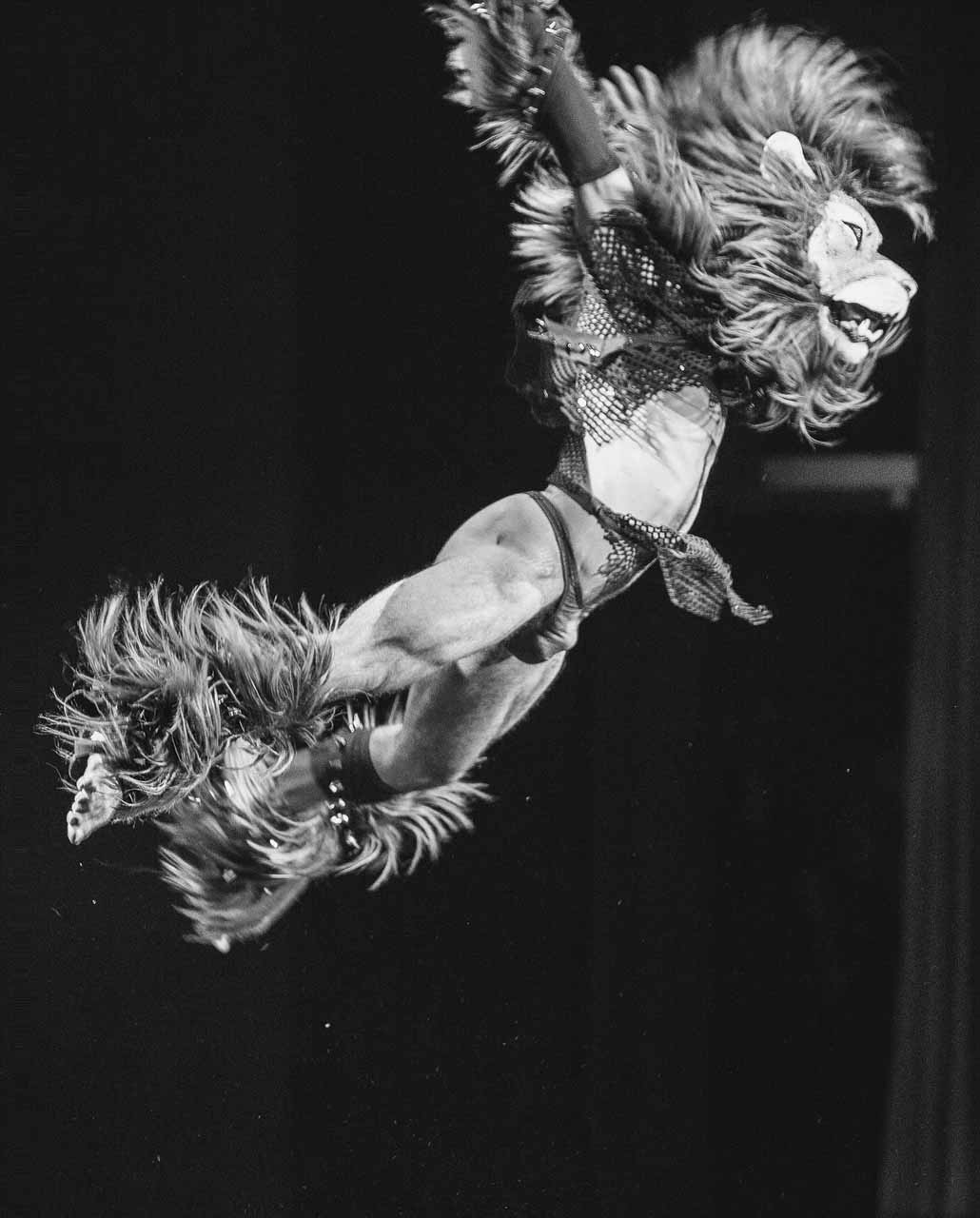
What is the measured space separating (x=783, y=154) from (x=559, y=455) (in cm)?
39

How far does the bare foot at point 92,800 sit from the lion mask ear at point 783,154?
862mm

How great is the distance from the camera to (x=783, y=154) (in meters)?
1.41

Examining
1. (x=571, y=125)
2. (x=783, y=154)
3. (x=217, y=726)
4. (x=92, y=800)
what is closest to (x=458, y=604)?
(x=217, y=726)

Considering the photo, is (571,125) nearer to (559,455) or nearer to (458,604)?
(559,455)

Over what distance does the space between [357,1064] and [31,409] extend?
64 cm

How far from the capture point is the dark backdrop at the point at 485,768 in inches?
43.9

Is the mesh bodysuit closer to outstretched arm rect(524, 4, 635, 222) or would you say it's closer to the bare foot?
outstretched arm rect(524, 4, 635, 222)

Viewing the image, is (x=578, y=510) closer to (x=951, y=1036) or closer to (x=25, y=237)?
(x=25, y=237)

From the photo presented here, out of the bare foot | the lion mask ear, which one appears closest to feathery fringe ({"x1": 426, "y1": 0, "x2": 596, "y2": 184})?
the lion mask ear

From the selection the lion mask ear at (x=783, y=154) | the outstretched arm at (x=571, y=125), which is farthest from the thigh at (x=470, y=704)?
the lion mask ear at (x=783, y=154)

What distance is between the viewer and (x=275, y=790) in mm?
1205

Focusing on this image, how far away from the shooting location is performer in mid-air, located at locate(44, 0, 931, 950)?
3.83ft

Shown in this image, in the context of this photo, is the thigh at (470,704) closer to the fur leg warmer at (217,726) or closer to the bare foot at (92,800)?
the fur leg warmer at (217,726)

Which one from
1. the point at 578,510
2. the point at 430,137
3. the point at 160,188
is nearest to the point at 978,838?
the point at 578,510
